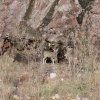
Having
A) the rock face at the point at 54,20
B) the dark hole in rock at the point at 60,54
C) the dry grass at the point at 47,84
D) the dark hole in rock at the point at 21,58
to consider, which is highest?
the rock face at the point at 54,20

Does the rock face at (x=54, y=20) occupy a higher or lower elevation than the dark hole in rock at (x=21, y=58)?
higher

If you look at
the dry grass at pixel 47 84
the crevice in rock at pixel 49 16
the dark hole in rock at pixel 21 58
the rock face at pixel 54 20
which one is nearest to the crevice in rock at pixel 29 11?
the rock face at pixel 54 20

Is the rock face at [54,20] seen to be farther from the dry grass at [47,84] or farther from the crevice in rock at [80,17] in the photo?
the dry grass at [47,84]

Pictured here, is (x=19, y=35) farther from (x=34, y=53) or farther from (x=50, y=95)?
(x=50, y=95)

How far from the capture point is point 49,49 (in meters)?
6.37

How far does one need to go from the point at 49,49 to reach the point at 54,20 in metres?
0.54

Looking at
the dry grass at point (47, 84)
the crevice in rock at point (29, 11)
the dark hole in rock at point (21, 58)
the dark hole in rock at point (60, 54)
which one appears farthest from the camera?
the crevice in rock at point (29, 11)

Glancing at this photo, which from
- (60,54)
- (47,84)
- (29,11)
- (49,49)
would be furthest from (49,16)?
(47,84)

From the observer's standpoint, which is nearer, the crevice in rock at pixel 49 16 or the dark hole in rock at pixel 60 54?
the dark hole in rock at pixel 60 54

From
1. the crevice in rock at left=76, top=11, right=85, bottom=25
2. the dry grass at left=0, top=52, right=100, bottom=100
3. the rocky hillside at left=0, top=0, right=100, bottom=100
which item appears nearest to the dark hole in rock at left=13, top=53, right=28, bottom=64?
the rocky hillside at left=0, top=0, right=100, bottom=100

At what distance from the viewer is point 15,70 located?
5.98m

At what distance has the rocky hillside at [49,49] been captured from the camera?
4.94 m

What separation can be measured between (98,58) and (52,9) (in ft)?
4.41

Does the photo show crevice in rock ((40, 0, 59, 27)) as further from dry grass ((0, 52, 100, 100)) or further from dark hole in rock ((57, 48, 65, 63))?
dry grass ((0, 52, 100, 100))
